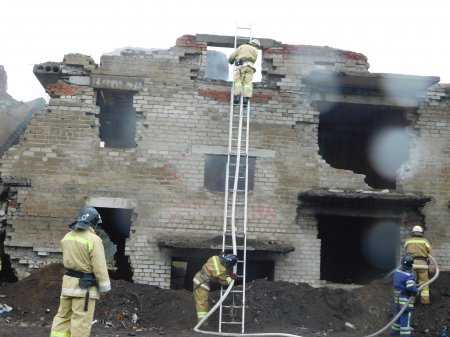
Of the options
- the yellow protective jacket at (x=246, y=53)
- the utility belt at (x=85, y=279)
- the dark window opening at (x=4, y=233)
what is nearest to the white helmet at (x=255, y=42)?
the yellow protective jacket at (x=246, y=53)

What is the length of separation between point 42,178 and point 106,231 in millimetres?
3236

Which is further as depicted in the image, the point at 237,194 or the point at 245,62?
the point at 237,194

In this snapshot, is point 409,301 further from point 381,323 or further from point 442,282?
point 442,282

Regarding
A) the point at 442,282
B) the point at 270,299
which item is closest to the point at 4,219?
the point at 270,299

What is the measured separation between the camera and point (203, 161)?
12.1 m

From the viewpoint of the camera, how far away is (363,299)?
1071 cm

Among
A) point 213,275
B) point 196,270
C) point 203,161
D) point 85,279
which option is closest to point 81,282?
point 85,279

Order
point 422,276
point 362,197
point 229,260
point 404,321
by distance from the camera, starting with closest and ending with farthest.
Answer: point 404,321 < point 229,260 < point 422,276 < point 362,197

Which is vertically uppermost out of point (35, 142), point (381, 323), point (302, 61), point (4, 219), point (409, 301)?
point (302, 61)

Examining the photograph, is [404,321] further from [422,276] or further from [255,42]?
[255,42]

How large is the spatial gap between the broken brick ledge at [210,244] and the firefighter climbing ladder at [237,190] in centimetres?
21

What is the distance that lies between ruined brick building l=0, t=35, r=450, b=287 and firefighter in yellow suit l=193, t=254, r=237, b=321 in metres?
1.71

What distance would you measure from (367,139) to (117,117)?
21.2 ft

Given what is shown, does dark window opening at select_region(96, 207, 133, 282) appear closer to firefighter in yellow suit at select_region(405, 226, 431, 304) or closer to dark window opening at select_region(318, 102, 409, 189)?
dark window opening at select_region(318, 102, 409, 189)
